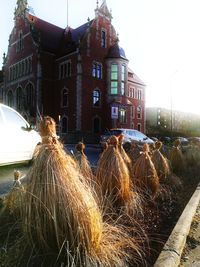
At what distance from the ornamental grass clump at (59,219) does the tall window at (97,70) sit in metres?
Result: 33.4

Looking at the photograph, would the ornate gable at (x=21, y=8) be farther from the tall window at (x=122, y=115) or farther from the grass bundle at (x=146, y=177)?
the grass bundle at (x=146, y=177)

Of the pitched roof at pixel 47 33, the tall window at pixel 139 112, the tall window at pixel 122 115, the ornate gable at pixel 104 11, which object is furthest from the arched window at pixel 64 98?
the tall window at pixel 139 112

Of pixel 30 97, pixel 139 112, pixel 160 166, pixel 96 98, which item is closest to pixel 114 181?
pixel 160 166

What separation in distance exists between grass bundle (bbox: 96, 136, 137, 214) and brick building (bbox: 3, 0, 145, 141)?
2833cm

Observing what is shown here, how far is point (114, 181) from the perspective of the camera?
3.40 m

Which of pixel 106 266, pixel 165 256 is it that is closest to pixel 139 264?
pixel 165 256

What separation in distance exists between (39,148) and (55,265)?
82 centimetres

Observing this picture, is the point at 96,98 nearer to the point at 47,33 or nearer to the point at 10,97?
the point at 47,33

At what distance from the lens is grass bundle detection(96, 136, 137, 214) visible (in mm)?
3340

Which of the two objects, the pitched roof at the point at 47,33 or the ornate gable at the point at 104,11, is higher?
the ornate gable at the point at 104,11

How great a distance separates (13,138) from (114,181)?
4866 millimetres

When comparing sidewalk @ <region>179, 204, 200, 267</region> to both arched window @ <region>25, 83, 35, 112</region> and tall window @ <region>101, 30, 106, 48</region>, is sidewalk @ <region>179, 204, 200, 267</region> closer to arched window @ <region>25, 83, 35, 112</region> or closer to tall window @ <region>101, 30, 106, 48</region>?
arched window @ <region>25, 83, 35, 112</region>

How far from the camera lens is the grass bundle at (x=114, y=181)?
334 centimetres

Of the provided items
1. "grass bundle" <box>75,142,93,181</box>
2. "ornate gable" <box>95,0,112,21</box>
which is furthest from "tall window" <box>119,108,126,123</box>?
"grass bundle" <box>75,142,93,181</box>
